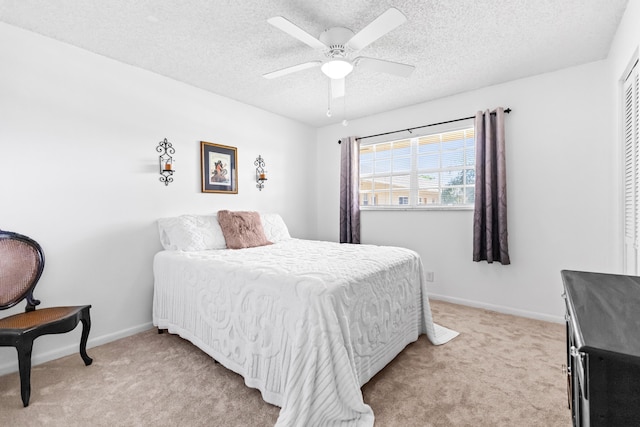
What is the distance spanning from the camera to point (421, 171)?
12.4 feet

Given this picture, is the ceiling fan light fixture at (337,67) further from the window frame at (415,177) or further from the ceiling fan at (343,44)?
the window frame at (415,177)

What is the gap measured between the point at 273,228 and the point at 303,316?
2130mm

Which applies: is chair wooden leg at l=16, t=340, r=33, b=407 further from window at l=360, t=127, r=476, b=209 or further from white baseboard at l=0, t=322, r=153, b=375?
window at l=360, t=127, r=476, b=209

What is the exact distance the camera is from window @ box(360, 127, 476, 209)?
345 centimetres

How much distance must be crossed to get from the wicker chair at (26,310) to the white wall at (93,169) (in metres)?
0.14

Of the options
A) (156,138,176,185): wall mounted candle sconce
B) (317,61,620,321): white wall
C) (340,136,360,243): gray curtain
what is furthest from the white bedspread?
(340,136,360,243): gray curtain

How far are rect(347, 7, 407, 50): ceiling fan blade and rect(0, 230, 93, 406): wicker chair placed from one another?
2.64 metres

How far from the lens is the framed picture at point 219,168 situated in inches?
128

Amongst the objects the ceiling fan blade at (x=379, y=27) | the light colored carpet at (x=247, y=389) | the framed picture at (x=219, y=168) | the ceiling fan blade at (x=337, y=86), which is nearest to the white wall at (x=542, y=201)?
the light colored carpet at (x=247, y=389)

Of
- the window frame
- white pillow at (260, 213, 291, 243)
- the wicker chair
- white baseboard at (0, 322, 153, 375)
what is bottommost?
white baseboard at (0, 322, 153, 375)

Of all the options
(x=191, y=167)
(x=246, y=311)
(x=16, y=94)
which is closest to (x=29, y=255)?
(x=16, y=94)

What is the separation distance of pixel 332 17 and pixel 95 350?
3.14 m

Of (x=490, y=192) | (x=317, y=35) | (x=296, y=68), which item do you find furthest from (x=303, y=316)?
(x=490, y=192)

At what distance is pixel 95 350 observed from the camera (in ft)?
7.78
